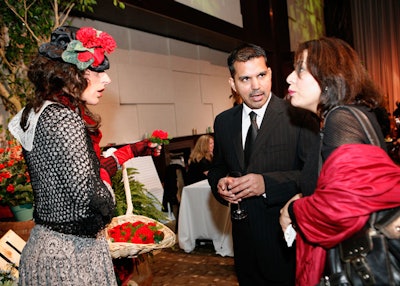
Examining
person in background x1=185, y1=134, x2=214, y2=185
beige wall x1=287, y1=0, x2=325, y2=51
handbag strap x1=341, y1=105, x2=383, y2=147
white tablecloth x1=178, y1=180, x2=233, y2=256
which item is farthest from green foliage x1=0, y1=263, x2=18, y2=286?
beige wall x1=287, y1=0, x2=325, y2=51

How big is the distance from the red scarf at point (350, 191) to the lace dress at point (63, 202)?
752mm

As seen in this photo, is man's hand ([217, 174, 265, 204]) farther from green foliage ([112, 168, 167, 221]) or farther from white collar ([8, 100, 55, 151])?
green foliage ([112, 168, 167, 221])

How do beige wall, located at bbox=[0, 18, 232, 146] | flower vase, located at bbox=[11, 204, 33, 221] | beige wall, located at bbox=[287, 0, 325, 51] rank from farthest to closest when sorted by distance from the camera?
beige wall, located at bbox=[287, 0, 325, 51], beige wall, located at bbox=[0, 18, 232, 146], flower vase, located at bbox=[11, 204, 33, 221]

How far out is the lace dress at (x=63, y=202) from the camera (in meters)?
1.33

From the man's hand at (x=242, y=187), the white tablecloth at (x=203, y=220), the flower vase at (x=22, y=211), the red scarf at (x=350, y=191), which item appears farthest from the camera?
the white tablecloth at (x=203, y=220)

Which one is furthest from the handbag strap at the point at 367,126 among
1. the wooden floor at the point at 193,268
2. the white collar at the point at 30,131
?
the wooden floor at the point at 193,268

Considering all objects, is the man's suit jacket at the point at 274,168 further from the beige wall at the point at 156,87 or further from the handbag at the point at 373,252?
the beige wall at the point at 156,87

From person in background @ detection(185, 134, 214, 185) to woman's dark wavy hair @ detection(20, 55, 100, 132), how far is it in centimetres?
374

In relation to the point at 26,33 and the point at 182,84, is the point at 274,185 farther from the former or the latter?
the point at 182,84

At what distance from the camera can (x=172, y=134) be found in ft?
21.7

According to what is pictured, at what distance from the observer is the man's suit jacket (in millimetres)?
1998

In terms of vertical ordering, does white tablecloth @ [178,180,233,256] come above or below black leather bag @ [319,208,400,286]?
below

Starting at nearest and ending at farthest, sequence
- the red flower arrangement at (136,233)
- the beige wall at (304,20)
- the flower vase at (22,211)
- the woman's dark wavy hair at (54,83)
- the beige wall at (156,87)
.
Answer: the woman's dark wavy hair at (54,83) < the red flower arrangement at (136,233) < the flower vase at (22,211) < the beige wall at (156,87) < the beige wall at (304,20)

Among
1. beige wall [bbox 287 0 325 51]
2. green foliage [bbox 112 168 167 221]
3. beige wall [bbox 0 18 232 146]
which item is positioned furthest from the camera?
beige wall [bbox 287 0 325 51]
